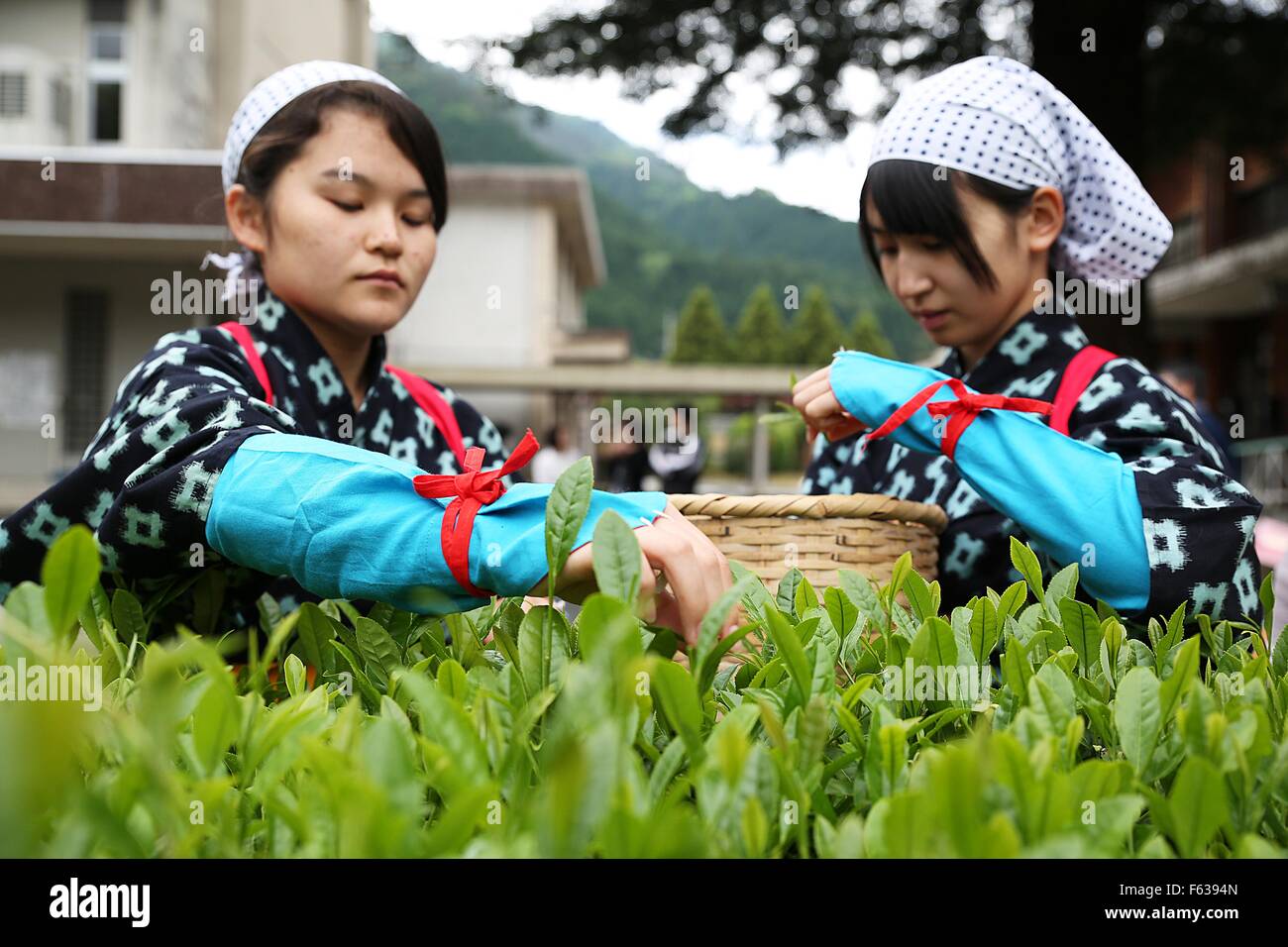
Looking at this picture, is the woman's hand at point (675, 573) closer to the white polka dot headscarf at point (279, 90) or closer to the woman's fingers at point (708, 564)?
the woman's fingers at point (708, 564)

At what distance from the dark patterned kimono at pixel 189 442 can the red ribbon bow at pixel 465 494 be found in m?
0.23

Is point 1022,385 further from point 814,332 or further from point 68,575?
point 814,332

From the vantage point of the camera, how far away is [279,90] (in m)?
1.70

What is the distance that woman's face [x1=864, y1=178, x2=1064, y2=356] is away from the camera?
1731mm

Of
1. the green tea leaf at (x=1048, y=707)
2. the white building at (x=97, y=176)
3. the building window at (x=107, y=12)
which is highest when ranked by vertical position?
the building window at (x=107, y=12)

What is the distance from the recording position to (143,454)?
4.01ft

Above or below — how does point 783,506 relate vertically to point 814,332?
below

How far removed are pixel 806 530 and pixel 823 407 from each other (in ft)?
0.66

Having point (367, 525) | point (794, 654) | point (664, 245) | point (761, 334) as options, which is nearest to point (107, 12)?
point (367, 525)

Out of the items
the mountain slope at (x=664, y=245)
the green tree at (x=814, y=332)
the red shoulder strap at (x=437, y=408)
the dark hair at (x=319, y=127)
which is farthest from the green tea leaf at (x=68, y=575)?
the green tree at (x=814, y=332)

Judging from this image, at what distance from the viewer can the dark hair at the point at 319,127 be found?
1.66 metres

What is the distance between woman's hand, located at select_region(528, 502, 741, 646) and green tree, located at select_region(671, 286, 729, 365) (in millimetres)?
63648

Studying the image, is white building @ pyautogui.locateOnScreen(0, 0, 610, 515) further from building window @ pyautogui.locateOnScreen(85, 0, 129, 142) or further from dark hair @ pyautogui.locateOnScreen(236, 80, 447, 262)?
dark hair @ pyautogui.locateOnScreen(236, 80, 447, 262)
